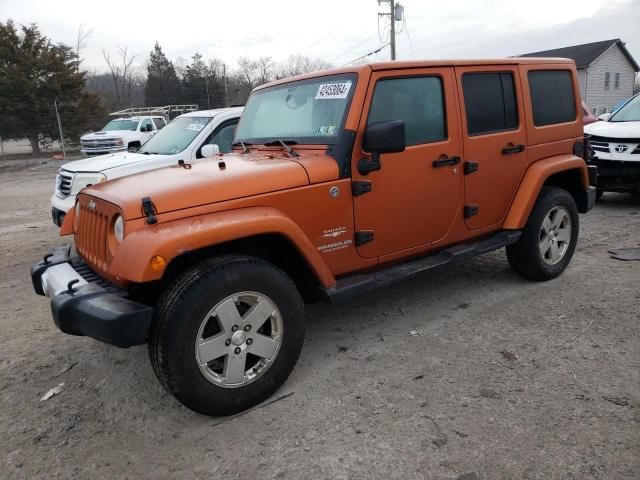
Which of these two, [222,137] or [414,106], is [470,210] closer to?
[414,106]

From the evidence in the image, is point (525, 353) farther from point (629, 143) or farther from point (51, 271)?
point (629, 143)

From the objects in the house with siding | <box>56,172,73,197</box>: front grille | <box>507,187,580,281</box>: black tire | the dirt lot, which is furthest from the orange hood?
the house with siding

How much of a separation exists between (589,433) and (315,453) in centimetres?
141

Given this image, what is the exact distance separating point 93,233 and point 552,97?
4049 millimetres

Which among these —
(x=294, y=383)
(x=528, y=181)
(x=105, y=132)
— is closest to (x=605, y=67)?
(x=105, y=132)

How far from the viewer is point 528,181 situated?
438 centimetres

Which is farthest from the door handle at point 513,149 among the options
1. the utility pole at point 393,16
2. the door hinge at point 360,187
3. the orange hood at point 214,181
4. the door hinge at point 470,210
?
the utility pole at point 393,16

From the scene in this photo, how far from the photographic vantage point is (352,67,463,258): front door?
3441 mm

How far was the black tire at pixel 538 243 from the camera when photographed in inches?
177

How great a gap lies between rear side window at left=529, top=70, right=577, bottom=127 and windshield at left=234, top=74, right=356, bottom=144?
199 centimetres

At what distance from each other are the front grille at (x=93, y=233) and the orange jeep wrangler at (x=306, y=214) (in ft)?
0.06

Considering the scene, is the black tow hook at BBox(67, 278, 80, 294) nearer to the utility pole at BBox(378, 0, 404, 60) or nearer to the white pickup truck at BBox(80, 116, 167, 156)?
→ the white pickup truck at BBox(80, 116, 167, 156)

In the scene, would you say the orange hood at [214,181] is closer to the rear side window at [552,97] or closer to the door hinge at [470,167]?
the door hinge at [470,167]

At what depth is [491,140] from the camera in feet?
13.5
